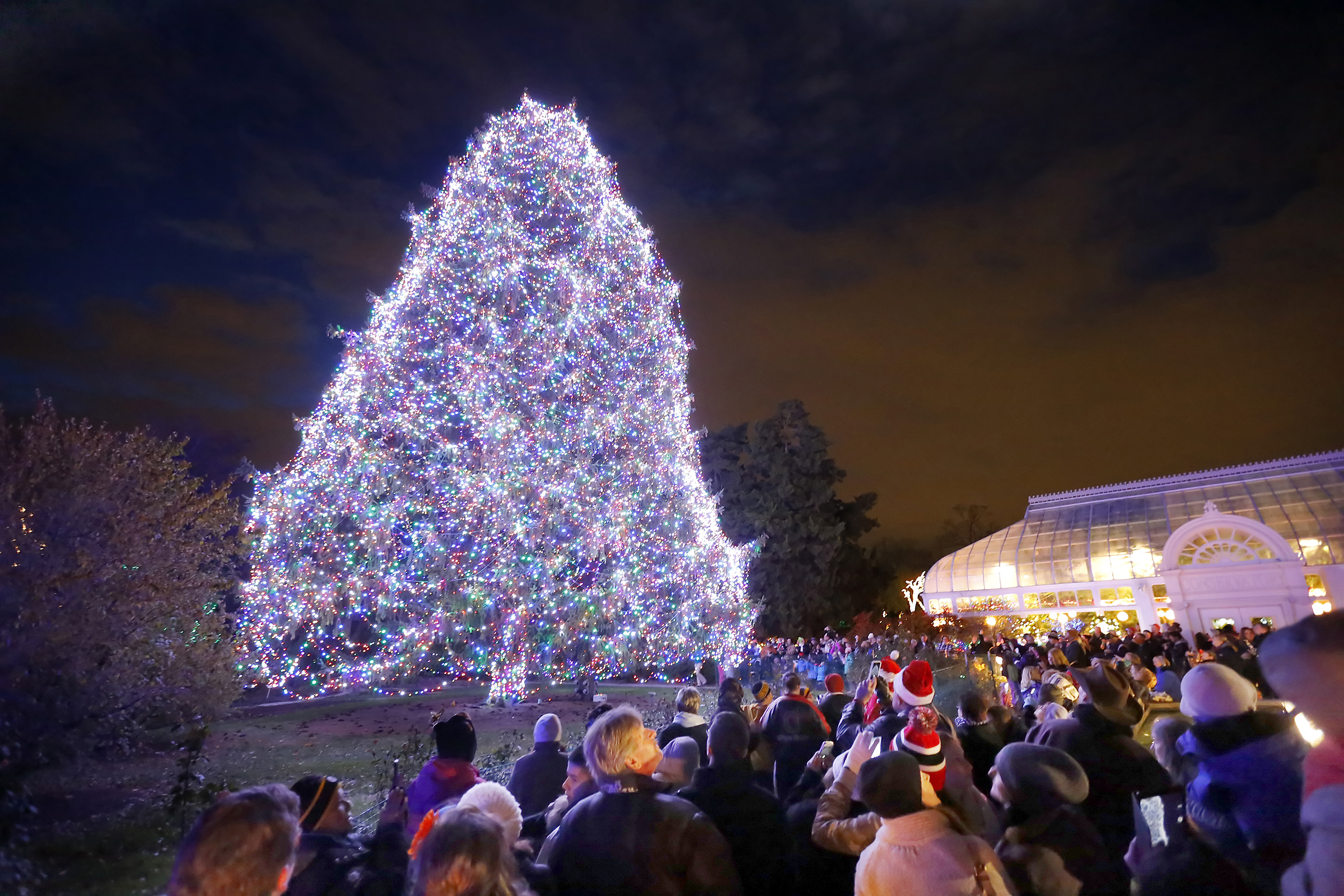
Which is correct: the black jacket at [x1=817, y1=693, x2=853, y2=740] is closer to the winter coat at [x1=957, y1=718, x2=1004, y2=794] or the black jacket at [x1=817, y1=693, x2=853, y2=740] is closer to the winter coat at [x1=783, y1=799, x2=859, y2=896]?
the winter coat at [x1=957, y1=718, x2=1004, y2=794]

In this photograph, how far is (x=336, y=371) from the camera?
13.8m

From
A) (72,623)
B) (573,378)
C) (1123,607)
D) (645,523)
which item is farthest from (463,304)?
(1123,607)

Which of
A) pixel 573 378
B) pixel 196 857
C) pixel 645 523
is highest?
pixel 573 378

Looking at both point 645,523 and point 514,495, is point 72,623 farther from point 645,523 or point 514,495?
point 645,523

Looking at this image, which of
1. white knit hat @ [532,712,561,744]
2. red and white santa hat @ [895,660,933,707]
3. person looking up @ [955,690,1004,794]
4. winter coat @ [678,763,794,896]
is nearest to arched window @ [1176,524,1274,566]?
person looking up @ [955,690,1004,794]

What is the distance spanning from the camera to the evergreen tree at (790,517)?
38.2 metres

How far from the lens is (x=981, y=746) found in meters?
4.98

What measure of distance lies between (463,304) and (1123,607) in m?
32.9

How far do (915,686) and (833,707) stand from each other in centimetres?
260

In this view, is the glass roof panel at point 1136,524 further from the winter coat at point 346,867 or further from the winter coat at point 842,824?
the winter coat at point 346,867

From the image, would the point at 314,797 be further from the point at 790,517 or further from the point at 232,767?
the point at 790,517

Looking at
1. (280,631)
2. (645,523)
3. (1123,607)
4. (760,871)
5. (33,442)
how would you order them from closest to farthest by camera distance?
(760,871), (33,442), (280,631), (645,523), (1123,607)

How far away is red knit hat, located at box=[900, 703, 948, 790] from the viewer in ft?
9.95

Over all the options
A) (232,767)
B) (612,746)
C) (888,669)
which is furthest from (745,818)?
Answer: (232,767)
